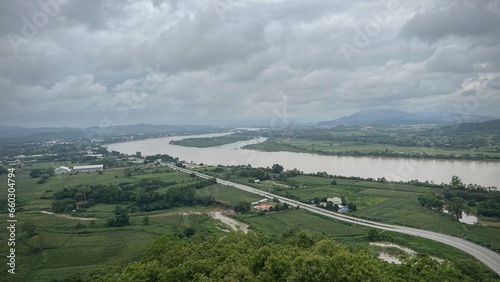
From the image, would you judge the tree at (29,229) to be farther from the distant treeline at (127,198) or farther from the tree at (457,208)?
the tree at (457,208)

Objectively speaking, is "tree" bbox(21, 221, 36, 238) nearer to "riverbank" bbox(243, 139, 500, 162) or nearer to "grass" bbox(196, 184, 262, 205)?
"grass" bbox(196, 184, 262, 205)

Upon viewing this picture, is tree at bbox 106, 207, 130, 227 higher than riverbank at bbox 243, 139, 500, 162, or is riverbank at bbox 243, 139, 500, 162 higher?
riverbank at bbox 243, 139, 500, 162

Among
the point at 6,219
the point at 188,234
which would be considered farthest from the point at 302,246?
the point at 6,219

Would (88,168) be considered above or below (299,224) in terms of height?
above

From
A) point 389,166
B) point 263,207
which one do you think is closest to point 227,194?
point 263,207

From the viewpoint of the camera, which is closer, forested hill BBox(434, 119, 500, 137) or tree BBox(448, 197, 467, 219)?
tree BBox(448, 197, 467, 219)

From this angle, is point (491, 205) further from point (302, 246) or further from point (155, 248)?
point (155, 248)

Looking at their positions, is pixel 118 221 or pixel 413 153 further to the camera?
pixel 413 153

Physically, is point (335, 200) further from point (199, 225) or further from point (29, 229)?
point (29, 229)

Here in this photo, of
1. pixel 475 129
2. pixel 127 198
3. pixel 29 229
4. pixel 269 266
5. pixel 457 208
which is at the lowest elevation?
pixel 127 198

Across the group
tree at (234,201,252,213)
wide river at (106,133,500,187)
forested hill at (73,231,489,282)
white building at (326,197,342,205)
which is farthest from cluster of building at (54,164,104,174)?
white building at (326,197,342,205)
